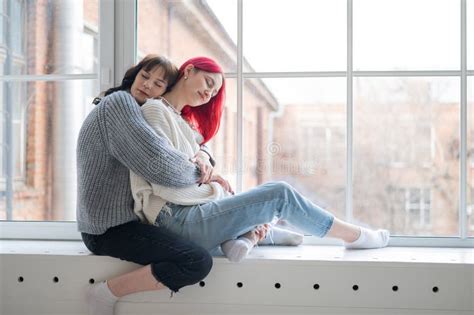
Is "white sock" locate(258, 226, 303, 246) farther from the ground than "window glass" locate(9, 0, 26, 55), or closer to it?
closer to it

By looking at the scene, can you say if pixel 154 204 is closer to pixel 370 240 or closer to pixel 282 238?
pixel 282 238

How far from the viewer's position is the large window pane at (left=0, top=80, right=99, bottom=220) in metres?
2.22

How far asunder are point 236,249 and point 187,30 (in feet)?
3.15

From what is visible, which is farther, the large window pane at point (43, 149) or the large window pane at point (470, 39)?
the large window pane at point (43, 149)

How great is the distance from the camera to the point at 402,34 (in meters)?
2.10

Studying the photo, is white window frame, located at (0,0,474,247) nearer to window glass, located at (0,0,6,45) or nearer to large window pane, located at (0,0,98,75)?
large window pane, located at (0,0,98,75)

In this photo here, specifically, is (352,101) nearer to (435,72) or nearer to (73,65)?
(435,72)

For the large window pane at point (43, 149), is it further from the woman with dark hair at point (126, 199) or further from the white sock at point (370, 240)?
the white sock at point (370, 240)

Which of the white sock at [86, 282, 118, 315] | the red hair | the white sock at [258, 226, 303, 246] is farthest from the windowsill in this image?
the red hair

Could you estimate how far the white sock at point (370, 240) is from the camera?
191 centimetres

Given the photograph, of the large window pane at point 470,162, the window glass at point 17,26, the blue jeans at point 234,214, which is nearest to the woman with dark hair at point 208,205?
the blue jeans at point 234,214

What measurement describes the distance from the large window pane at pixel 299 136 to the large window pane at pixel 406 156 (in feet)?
0.27

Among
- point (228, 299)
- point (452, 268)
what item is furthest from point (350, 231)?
point (228, 299)

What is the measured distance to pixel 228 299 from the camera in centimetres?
175
